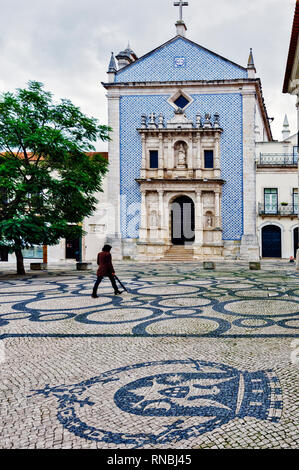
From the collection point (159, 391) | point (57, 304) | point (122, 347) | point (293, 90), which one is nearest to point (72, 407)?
point (159, 391)

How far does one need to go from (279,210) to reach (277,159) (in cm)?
410

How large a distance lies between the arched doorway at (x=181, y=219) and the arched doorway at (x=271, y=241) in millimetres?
5578

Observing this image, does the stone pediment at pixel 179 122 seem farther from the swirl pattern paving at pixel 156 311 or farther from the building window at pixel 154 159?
the swirl pattern paving at pixel 156 311

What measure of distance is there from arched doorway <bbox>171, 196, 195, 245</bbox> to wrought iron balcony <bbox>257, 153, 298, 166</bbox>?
6.37 meters

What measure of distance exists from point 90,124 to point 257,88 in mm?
15843

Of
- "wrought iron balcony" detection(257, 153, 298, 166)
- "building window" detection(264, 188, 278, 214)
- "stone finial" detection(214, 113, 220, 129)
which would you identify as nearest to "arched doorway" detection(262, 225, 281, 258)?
"building window" detection(264, 188, 278, 214)

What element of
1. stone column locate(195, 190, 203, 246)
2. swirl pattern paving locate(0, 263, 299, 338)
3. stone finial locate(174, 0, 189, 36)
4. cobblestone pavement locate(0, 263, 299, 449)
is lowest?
swirl pattern paving locate(0, 263, 299, 338)

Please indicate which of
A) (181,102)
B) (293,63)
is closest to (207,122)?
(181,102)

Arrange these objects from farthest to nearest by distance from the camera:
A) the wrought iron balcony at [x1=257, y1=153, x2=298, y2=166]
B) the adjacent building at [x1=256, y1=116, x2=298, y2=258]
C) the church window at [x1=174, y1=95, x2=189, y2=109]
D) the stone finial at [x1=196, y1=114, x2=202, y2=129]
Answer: the wrought iron balcony at [x1=257, y1=153, x2=298, y2=166], the adjacent building at [x1=256, y1=116, x2=298, y2=258], the church window at [x1=174, y1=95, x2=189, y2=109], the stone finial at [x1=196, y1=114, x2=202, y2=129]

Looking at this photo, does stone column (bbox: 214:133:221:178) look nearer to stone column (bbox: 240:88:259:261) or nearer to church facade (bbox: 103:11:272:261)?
church facade (bbox: 103:11:272:261)

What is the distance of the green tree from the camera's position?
13.0 m

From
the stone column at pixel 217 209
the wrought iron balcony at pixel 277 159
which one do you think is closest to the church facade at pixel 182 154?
the stone column at pixel 217 209

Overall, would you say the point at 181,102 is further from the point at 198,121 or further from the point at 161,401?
the point at 161,401

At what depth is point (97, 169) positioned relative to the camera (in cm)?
1563
